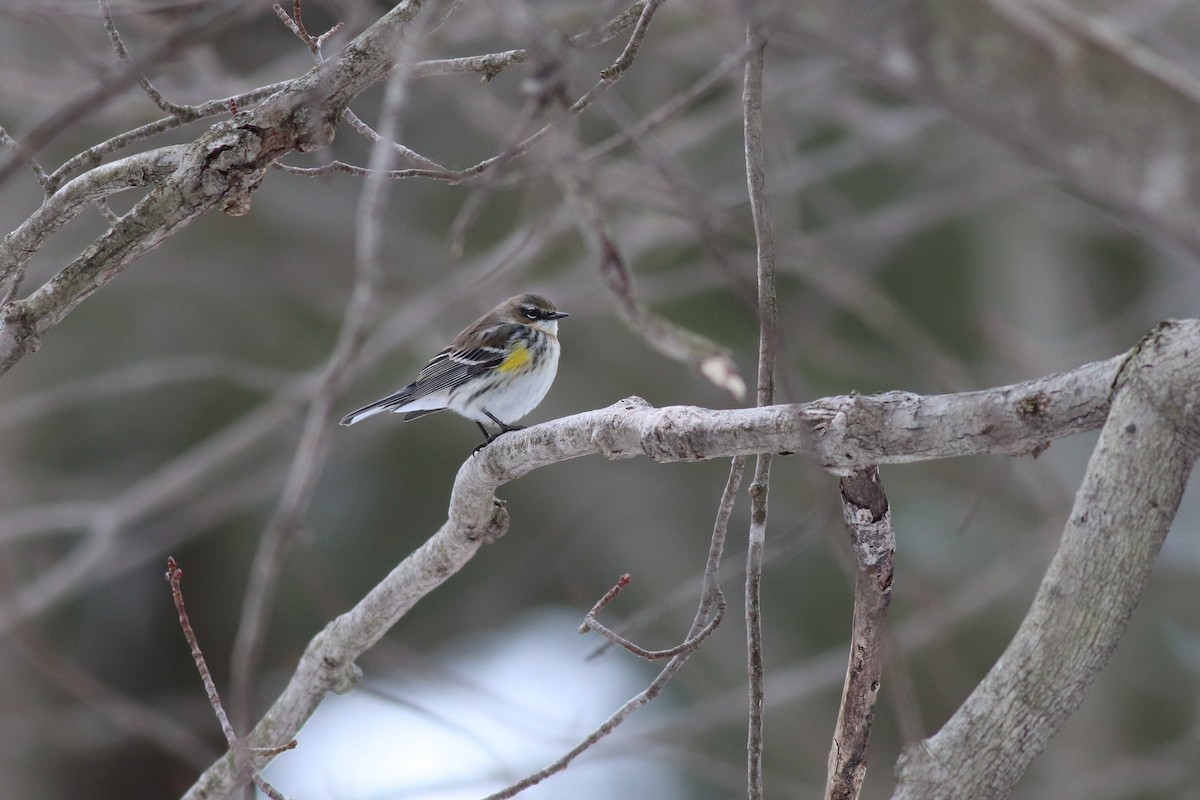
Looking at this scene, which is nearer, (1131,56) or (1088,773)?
(1131,56)

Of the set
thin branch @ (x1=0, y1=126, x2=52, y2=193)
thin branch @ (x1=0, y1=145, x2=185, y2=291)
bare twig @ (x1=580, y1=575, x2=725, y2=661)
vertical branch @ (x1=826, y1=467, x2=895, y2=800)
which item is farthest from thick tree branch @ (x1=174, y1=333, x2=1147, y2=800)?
thin branch @ (x1=0, y1=126, x2=52, y2=193)

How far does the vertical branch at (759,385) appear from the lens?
1965 mm

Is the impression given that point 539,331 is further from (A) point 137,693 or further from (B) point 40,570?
(A) point 137,693

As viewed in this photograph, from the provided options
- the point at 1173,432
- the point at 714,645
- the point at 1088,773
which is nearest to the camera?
the point at 1173,432

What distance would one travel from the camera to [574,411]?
28.0 feet

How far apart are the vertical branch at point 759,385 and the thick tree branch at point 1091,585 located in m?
0.31

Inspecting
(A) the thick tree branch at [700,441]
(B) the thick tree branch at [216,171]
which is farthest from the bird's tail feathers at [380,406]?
(B) the thick tree branch at [216,171]

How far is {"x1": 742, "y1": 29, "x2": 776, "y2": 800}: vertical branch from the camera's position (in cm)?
196

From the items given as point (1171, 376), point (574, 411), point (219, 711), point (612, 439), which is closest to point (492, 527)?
point (612, 439)

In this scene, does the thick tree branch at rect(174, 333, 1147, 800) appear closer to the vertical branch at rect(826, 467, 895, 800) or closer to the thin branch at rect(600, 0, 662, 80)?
the vertical branch at rect(826, 467, 895, 800)

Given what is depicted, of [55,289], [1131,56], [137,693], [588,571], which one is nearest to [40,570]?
[137,693]

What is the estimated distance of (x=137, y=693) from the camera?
902cm

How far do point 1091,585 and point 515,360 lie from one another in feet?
10.5

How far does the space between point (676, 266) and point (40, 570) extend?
5.25 meters
